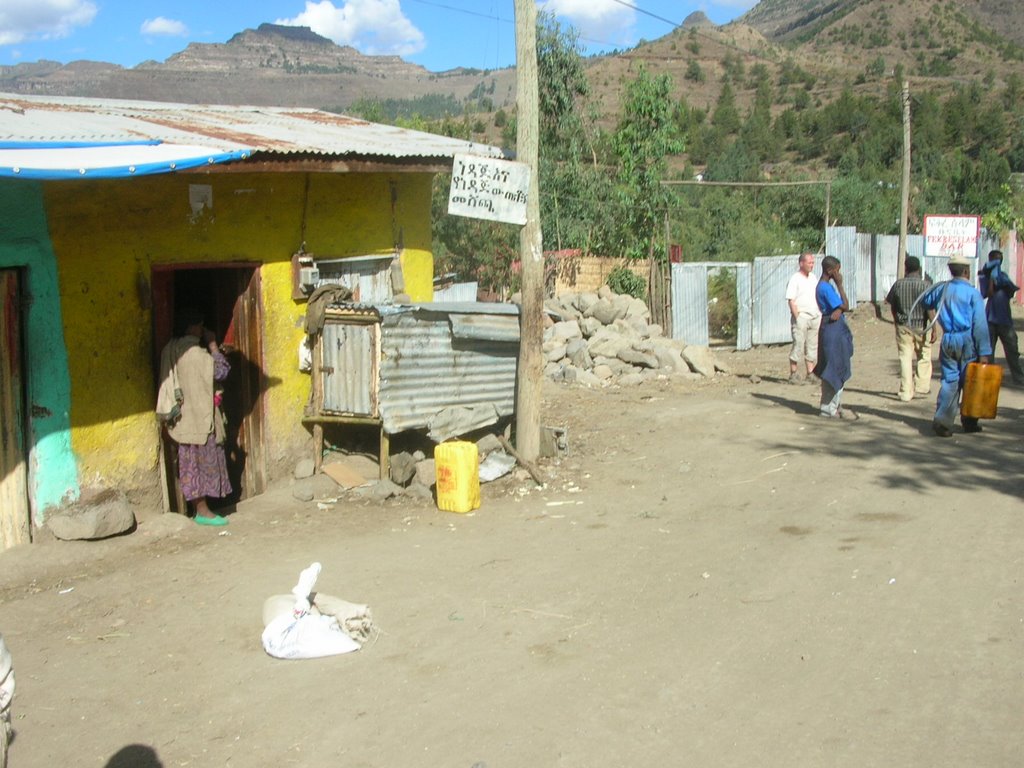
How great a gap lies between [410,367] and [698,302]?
1154 centimetres

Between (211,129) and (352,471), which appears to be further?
(352,471)

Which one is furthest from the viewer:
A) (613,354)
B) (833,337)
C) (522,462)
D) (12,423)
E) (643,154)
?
(643,154)

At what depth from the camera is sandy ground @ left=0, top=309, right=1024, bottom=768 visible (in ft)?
15.1

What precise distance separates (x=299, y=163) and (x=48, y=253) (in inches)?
81.4

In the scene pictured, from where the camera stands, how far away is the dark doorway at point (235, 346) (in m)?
8.56

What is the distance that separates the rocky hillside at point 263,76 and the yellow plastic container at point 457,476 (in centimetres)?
2531

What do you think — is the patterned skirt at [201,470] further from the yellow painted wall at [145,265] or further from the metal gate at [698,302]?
the metal gate at [698,302]

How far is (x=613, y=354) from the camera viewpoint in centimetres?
1566

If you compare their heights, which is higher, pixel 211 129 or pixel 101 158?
pixel 211 129

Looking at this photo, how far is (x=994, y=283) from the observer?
13.4 m

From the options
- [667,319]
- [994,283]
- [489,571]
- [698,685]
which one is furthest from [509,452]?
[667,319]

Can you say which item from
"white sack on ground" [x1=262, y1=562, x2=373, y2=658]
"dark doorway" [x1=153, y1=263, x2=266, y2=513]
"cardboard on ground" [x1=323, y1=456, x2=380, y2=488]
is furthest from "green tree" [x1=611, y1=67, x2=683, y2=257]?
"white sack on ground" [x1=262, y1=562, x2=373, y2=658]

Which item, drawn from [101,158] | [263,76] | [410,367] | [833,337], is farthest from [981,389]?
[263,76]

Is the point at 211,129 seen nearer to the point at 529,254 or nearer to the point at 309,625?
the point at 529,254
